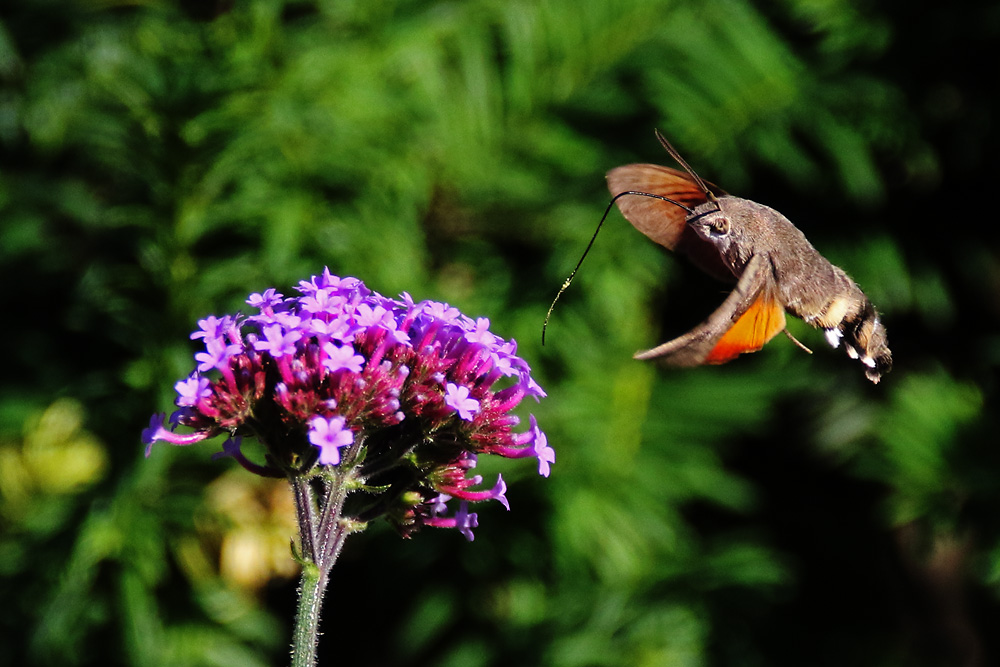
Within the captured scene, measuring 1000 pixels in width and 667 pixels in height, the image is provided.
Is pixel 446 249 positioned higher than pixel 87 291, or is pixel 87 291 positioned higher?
pixel 87 291

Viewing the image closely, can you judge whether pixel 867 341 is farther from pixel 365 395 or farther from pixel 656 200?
pixel 365 395

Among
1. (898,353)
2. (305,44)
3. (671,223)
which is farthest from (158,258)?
(898,353)

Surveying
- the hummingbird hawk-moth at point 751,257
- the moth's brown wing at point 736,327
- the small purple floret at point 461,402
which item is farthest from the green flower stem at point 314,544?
the hummingbird hawk-moth at point 751,257

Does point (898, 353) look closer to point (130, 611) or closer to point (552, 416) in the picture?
point (552, 416)

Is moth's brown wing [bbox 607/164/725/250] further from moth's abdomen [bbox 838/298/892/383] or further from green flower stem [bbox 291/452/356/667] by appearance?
green flower stem [bbox 291/452/356/667]

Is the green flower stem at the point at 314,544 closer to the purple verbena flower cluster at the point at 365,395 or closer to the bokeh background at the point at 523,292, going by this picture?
the purple verbena flower cluster at the point at 365,395

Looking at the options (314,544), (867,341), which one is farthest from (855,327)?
(314,544)
